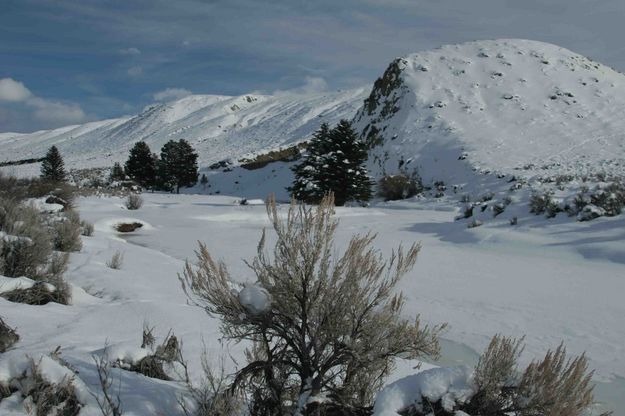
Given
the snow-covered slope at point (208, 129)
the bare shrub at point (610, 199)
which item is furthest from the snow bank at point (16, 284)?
the snow-covered slope at point (208, 129)

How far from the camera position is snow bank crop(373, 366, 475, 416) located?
2.65 metres

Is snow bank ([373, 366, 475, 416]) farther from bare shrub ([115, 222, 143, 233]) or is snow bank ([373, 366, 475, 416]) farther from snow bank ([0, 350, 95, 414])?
bare shrub ([115, 222, 143, 233])

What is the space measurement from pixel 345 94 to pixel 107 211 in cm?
7324

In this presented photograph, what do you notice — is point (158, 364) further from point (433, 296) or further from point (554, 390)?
point (433, 296)

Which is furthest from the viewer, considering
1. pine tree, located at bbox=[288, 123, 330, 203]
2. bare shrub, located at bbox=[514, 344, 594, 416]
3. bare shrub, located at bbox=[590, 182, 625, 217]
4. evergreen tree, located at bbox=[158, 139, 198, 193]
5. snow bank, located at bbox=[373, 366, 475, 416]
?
evergreen tree, located at bbox=[158, 139, 198, 193]

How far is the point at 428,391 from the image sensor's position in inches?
106

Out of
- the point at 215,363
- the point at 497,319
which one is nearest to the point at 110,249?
the point at 215,363

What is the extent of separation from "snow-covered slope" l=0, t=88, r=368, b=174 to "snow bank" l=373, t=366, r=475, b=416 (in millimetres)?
43109

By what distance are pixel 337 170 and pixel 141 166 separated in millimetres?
26417

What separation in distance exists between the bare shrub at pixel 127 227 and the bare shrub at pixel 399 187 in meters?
13.1

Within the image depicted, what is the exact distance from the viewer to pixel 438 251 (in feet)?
33.3

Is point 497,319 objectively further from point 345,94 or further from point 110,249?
point 345,94

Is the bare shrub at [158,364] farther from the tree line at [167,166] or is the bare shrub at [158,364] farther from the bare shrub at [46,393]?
the tree line at [167,166]

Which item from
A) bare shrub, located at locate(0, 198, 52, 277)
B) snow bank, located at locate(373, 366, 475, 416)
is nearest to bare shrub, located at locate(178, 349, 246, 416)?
snow bank, located at locate(373, 366, 475, 416)
